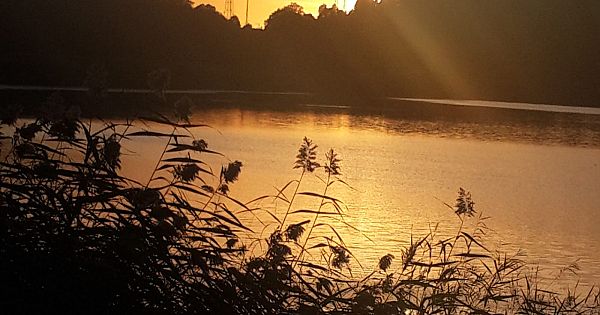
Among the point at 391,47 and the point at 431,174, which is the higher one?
the point at 391,47

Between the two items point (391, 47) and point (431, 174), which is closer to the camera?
point (431, 174)

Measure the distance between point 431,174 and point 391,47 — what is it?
5718 centimetres

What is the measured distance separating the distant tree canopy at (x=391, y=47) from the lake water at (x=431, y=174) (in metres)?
23.4

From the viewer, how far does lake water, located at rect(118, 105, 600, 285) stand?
12078 mm

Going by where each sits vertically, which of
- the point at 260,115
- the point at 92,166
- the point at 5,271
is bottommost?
the point at 260,115

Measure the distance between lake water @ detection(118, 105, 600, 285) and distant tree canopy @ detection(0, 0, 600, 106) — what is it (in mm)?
23356

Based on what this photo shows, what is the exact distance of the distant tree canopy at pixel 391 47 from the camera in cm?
6134

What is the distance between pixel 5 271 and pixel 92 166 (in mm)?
698

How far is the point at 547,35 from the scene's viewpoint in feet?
246

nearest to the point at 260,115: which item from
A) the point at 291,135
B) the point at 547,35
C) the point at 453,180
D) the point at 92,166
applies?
the point at 291,135

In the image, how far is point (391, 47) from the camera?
76500 millimetres

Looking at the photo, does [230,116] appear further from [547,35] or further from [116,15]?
[547,35]

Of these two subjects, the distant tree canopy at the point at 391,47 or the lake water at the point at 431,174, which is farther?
the distant tree canopy at the point at 391,47

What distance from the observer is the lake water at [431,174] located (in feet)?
39.6
